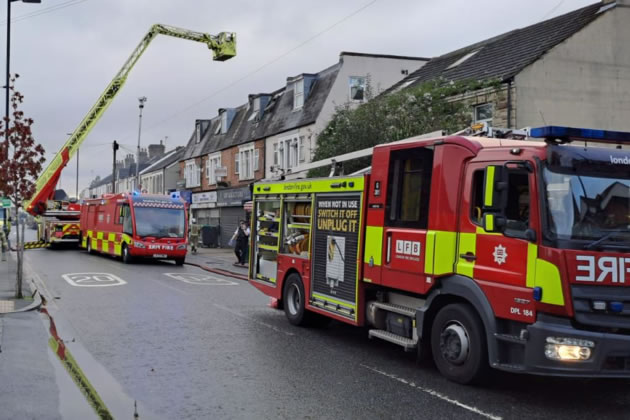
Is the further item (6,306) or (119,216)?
(119,216)

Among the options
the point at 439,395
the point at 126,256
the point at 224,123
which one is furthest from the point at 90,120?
the point at 439,395

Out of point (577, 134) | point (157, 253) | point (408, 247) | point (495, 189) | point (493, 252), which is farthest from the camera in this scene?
point (157, 253)

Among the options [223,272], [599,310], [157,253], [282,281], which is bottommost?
[223,272]

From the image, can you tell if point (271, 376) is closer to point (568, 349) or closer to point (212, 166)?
point (568, 349)

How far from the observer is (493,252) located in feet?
23.5

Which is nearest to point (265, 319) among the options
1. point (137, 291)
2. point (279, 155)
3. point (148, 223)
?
point (137, 291)

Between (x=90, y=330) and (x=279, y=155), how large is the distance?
26.0m

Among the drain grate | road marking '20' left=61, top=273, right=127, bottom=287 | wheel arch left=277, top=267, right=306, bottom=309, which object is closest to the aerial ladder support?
road marking '20' left=61, top=273, right=127, bottom=287

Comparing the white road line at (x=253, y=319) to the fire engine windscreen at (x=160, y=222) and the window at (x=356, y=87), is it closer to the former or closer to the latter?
the fire engine windscreen at (x=160, y=222)

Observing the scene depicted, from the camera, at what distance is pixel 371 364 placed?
8.71 metres

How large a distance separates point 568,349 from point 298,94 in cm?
3075

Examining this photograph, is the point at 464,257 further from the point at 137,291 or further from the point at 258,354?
the point at 137,291

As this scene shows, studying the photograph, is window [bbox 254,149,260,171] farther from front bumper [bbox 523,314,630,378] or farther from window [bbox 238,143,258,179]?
front bumper [bbox 523,314,630,378]

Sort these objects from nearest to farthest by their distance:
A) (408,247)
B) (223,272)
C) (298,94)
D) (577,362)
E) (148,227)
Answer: (577,362), (408,247), (223,272), (148,227), (298,94)
